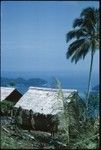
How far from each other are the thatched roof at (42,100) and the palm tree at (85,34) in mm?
3137

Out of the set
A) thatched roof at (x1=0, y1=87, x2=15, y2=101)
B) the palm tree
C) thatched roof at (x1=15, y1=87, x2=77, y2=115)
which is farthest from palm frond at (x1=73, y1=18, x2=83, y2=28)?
thatched roof at (x1=0, y1=87, x2=15, y2=101)

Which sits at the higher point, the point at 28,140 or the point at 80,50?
the point at 80,50

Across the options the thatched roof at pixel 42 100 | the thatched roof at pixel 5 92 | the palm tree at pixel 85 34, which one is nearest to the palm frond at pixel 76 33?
the palm tree at pixel 85 34

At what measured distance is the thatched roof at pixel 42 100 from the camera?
2521 centimetres

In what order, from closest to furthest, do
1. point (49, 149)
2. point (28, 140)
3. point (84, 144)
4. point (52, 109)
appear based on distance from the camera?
point (84, 144)
point (49, 149)
point (28, 140)
point (52, 109)

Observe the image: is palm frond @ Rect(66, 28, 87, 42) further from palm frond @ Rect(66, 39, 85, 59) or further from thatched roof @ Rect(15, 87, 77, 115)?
thatched roof @ Rect(15, 87, 77, 115)

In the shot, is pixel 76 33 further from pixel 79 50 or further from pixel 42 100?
pixel 42 100

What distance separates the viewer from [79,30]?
28422 millimetres

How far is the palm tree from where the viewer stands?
2814 cm

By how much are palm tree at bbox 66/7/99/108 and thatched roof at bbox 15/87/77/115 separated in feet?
10.3

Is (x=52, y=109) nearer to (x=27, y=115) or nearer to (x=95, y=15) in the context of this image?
(x=27, y=115)

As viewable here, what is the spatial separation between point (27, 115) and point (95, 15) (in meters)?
8.45

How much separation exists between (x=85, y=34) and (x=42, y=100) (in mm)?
5805

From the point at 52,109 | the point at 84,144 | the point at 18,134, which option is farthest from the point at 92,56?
the point at 84,144
